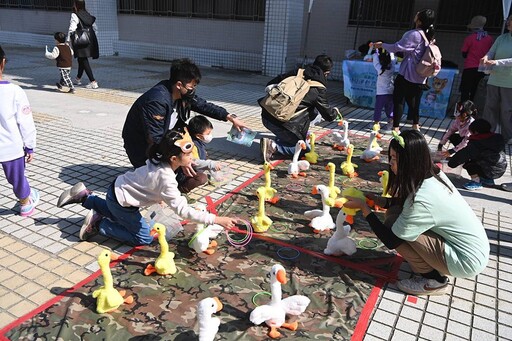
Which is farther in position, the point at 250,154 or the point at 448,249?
the point at 250,154

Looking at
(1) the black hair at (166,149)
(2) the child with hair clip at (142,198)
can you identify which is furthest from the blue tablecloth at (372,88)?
A: (1) the black hair at (166,149)

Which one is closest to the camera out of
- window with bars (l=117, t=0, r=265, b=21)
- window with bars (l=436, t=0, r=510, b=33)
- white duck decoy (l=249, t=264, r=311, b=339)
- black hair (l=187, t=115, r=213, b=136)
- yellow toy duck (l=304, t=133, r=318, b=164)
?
white duck decoy (l=249, t=264, r=311, b=339)

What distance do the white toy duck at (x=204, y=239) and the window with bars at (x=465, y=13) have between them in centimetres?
964

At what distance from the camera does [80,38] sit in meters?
9.23

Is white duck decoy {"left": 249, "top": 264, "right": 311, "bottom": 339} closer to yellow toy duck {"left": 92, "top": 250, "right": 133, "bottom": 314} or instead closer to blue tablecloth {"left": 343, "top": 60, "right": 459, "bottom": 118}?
yellow toy duck {"left": 92, "top": 250, "right": 133, "bottom": 314}

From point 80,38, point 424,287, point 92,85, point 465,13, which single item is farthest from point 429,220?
point 465,13

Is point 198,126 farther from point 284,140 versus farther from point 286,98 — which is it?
point 284,140

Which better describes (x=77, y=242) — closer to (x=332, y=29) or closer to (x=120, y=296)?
(x=120, y=296)

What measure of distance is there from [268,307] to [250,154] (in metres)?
3.46

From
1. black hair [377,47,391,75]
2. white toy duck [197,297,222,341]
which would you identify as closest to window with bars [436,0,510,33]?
black hair [377,47,391,75]

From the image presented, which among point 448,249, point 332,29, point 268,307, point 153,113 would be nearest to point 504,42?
point 448,249

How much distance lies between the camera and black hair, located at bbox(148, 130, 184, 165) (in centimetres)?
294

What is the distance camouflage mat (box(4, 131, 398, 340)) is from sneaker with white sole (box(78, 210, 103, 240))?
0.48 m

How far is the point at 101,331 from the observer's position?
252cm
